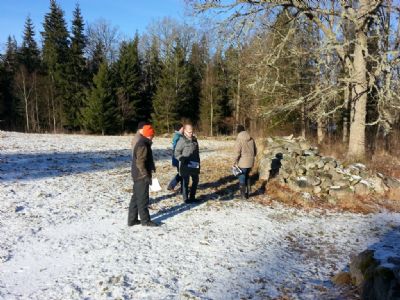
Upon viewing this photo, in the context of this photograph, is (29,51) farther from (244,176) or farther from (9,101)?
(244,176)

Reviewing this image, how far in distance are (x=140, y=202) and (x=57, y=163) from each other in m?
7.77

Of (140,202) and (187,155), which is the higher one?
(187,155)

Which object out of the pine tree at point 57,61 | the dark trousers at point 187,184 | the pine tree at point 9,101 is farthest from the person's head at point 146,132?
the pine tree at point 9,101

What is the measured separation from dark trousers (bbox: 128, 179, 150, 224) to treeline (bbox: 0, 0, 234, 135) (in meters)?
32.0

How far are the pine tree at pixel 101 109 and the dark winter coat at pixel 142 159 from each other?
32.0 meters

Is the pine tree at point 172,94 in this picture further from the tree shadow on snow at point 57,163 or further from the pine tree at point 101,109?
the tree shadow on snow at point 57,163

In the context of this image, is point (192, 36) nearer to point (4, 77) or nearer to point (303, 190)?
point (4, 77)

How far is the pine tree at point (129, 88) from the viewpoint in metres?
41.3

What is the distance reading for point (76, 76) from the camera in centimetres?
4366

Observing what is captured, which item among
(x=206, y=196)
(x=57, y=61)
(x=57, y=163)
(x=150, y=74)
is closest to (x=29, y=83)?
(x=57, y=61)

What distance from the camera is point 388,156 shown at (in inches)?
575

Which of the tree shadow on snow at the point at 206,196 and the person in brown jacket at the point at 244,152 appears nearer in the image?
the tree shadow on snow at the point at 206,196

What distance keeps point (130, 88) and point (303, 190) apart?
114ft

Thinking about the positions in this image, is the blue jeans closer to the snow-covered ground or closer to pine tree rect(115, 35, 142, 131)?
the snow-covered ground
